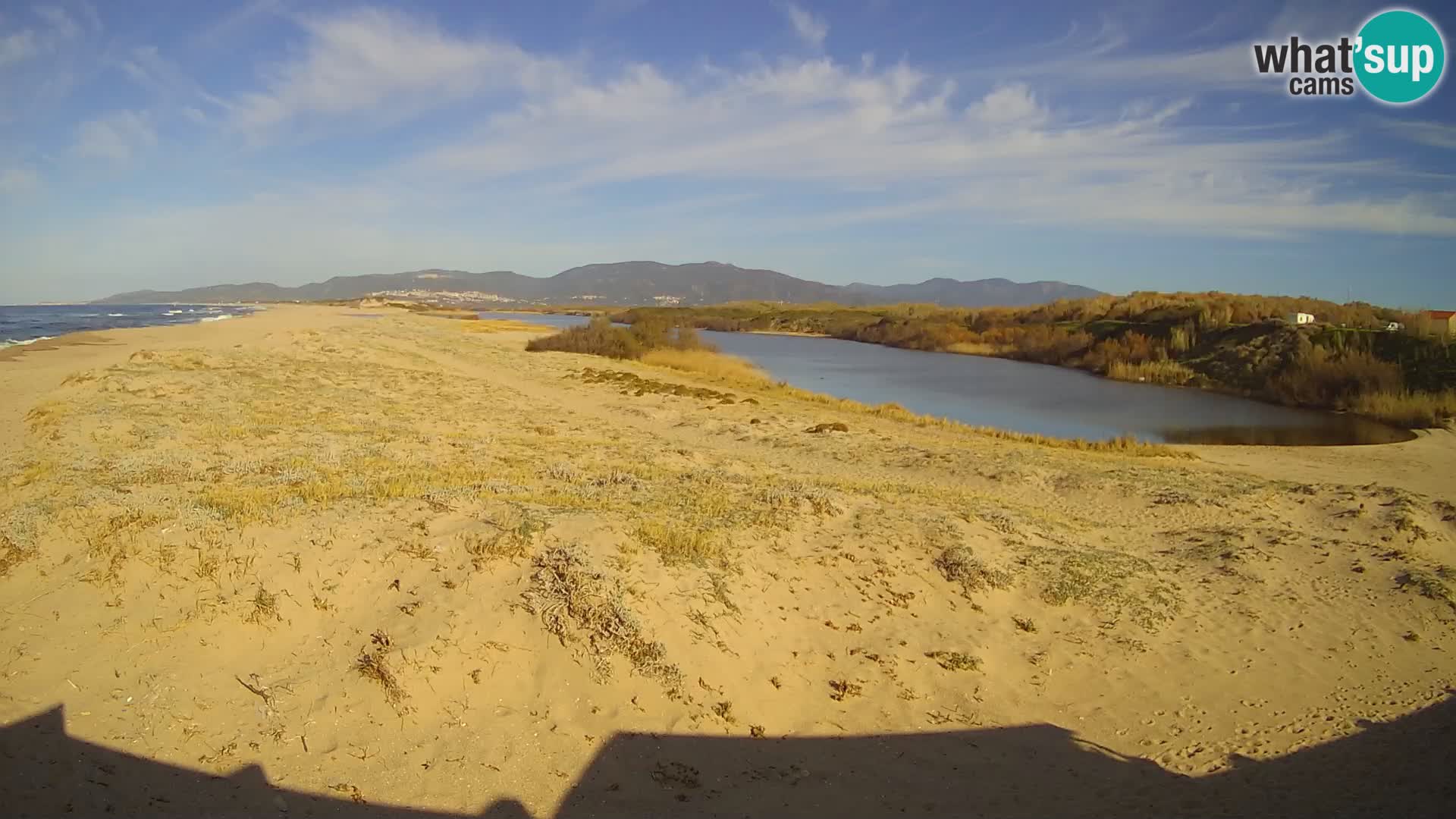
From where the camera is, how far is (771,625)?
7434 millimetres

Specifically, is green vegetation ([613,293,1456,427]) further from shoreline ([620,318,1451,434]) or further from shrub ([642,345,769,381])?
shrub ([642,345,769,381])

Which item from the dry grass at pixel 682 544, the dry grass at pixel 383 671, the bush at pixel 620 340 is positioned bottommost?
the dry grass at pixel 383 671

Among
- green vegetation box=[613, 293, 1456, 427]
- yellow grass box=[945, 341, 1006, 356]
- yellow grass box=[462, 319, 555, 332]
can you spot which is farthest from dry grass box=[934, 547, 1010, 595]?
yellow grass box=[462, 319, 555, 332]

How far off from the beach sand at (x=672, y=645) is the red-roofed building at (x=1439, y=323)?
27975 mm

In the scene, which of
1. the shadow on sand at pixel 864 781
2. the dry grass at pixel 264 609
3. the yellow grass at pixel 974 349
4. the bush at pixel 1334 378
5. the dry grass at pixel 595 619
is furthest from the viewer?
the yellow grass at pixel 974 349

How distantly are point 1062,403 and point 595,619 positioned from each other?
33.6 metres

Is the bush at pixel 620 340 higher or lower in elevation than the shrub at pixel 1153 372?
higher

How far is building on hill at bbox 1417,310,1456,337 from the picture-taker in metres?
33.1

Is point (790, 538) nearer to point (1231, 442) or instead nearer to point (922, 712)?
point (922, 712)

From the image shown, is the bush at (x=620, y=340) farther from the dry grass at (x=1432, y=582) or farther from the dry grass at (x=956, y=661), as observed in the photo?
the dry grass at (x=956, y=661)

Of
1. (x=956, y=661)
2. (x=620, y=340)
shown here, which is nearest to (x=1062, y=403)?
(x=620, y=340)

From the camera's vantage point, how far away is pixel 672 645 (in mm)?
6746

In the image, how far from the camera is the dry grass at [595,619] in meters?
6.43

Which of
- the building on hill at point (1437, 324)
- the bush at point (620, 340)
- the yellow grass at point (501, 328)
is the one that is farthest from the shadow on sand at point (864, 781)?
the yellow grass at point (501, 328)
